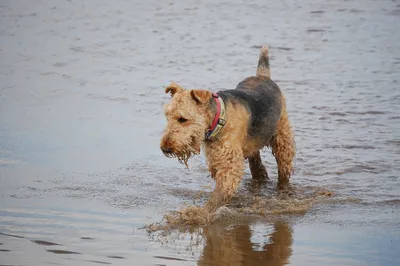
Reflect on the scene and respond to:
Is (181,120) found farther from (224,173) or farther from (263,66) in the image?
(263,66)

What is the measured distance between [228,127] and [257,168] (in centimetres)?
156

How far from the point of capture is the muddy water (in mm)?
5719

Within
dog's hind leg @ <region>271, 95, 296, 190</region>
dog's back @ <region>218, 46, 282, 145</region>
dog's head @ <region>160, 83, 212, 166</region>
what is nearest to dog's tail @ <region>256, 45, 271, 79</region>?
dog's back @ <region>218, 46, 282, 145</region>

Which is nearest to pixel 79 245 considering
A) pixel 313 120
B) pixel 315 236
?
pixel 315 236

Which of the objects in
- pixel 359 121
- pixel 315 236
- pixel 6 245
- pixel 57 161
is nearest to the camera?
pixel 6 245

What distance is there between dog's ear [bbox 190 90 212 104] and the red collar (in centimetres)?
19

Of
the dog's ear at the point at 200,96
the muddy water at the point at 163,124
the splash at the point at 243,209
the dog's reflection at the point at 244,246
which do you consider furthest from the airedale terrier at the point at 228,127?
the muddy water at the point at 163,124

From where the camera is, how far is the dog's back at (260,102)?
6625 mm

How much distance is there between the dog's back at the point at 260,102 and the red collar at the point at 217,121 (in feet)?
0.62

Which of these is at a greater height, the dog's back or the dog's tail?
the dog's tail

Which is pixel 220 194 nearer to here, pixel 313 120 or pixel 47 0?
pixel 313 120

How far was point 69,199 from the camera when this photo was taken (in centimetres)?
→ 668

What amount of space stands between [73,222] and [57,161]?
1.88 meters

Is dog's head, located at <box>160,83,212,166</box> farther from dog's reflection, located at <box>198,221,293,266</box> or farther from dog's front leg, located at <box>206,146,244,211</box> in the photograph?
dog's reflection, located at <box>198,221,293,266</box>
